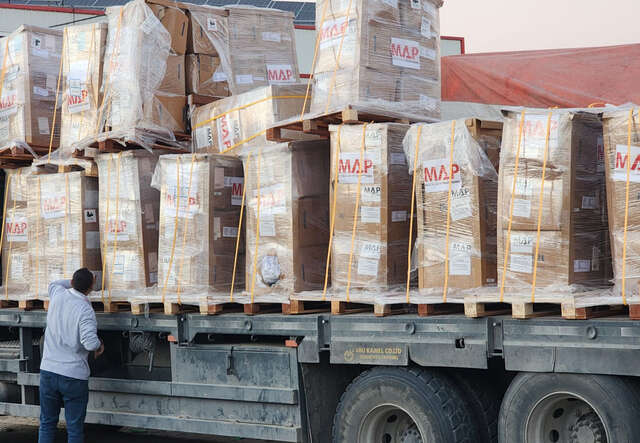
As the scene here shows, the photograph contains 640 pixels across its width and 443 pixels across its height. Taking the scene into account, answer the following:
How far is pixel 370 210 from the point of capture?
6.14 m

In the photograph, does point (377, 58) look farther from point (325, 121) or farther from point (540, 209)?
point (540, 209)

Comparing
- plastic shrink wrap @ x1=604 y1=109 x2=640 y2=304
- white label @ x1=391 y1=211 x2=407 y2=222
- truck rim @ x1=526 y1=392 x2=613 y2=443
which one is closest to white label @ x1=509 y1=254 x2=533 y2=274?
plastic shrink wrap @ x1=604 y1=109 x2=640 y2=304

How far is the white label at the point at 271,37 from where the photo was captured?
855 cm

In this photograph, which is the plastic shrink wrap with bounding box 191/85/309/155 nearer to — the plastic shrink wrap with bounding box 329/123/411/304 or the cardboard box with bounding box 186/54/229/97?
the cardboard box with bounding box 186/54/229/97

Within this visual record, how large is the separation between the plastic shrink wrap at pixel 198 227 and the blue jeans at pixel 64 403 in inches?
38.1

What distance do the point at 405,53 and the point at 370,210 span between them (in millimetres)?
1234

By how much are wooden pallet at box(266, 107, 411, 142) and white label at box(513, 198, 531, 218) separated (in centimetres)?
143

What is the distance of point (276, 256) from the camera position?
6695 millimetres

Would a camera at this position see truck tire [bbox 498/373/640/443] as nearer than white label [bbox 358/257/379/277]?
Yes

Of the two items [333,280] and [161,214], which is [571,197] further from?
[161,214]

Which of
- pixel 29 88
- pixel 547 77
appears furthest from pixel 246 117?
pixel 547 77

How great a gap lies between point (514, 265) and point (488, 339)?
1.48 ft

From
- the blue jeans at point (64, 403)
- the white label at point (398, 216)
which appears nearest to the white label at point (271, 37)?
the white label at point (398, 216)

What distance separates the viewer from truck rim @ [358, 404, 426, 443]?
599 cm
